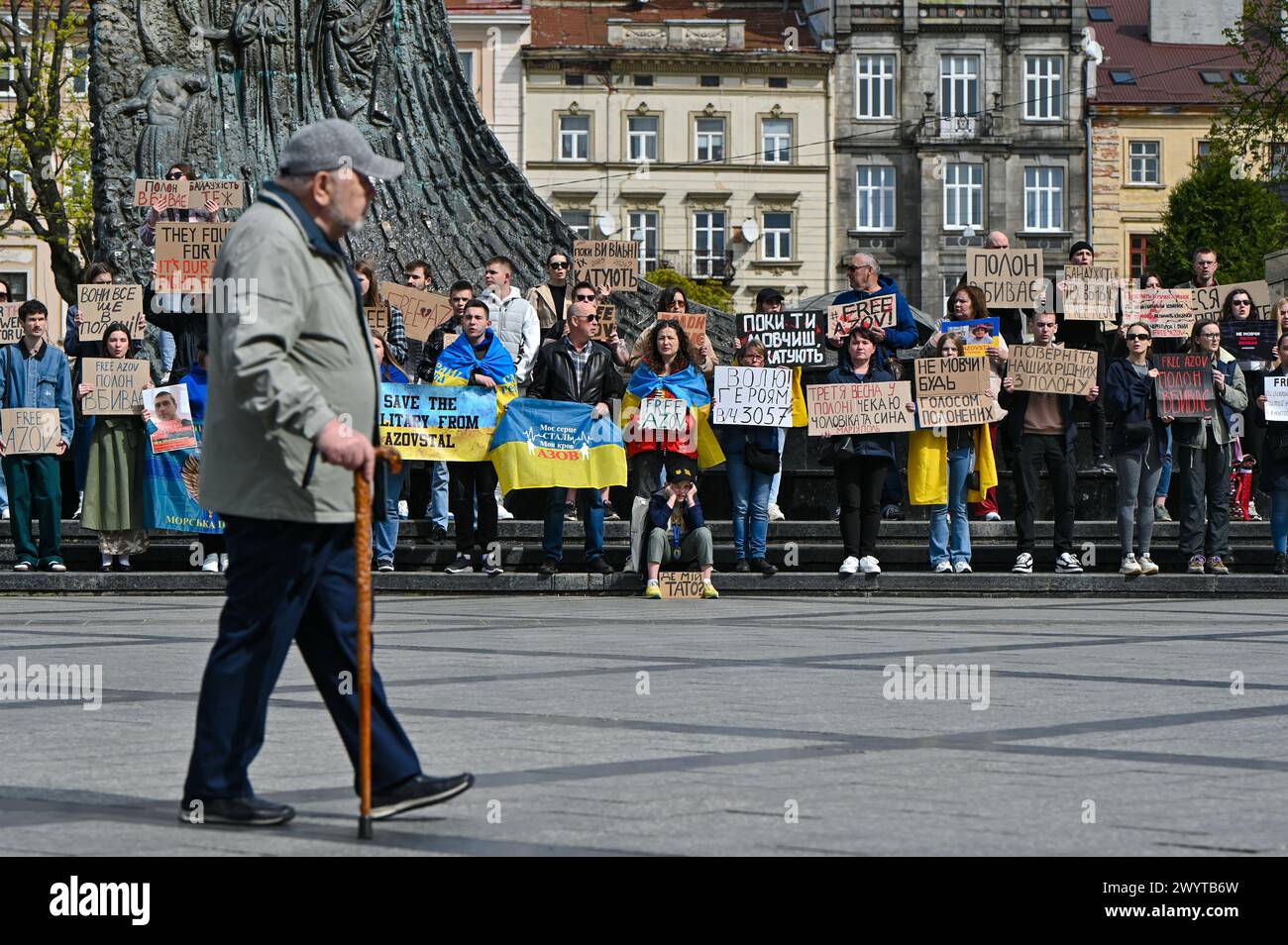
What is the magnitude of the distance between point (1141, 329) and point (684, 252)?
5866cm

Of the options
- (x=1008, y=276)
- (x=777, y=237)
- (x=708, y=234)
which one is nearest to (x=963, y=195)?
(x=777, y=237)

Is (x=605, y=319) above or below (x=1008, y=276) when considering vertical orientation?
below

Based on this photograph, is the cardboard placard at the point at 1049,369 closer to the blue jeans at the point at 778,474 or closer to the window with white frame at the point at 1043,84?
the blue jeans at the point at 778,474

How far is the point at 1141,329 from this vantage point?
52.6 feet

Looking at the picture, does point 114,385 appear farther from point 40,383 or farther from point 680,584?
point 680,584

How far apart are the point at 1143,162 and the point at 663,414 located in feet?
216

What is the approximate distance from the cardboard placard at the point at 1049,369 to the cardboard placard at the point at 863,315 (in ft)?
3.33

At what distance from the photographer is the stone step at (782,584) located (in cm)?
1509

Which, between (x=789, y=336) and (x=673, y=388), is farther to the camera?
(x=789, y=336)

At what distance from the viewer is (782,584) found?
15.4 metres

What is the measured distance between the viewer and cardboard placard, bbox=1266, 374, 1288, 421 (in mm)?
15930

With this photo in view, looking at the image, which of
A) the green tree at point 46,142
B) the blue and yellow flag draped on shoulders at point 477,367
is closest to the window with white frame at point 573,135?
the green tree at point 46,142

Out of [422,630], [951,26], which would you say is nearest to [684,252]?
[951,26]
